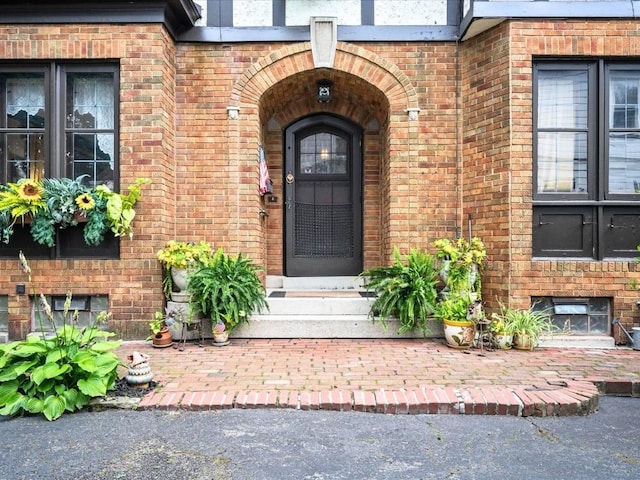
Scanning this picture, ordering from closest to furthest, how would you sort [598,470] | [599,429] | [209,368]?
[598,470] → [599,429] → [209,368]

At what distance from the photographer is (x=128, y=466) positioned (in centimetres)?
256

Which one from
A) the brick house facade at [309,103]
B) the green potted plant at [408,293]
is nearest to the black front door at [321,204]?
the brick house facade at [309,103]

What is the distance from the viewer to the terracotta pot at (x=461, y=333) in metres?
4.85

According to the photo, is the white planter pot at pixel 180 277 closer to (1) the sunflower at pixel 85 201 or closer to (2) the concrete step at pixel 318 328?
(2) the concrete step at pixel 318 328

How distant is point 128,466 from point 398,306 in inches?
130

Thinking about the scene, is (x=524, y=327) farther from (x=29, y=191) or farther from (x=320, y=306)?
(x=29, y=191)

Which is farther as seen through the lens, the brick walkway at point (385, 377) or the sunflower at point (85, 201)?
the sunflower at point (85, 201)

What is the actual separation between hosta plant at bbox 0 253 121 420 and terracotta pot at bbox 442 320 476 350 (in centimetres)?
334

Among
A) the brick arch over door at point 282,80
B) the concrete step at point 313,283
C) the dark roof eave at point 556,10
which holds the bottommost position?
the concrete step at point 313,283

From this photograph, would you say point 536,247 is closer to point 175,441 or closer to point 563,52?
point 563,52

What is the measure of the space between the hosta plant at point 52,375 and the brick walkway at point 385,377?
17.3 inches

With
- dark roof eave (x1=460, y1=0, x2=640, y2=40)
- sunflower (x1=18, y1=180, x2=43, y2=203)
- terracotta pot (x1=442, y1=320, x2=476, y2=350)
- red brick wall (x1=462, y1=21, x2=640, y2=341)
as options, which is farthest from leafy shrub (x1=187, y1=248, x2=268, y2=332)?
dark roof eave (x1=460, y1=0, x2=640, y2=40)

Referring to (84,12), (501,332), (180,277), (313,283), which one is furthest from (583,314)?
(84,12)

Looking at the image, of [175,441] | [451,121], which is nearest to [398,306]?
[451,121]
